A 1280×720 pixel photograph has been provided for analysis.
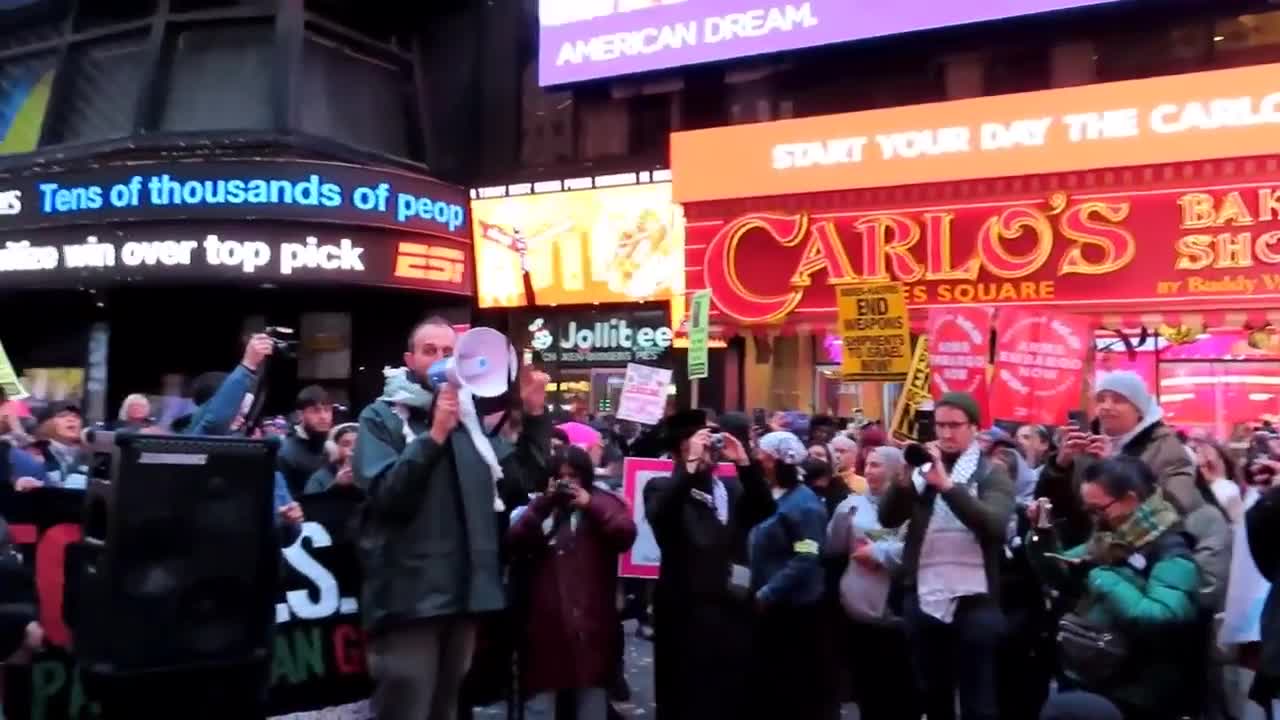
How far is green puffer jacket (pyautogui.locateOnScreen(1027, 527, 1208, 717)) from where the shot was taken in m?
4.63

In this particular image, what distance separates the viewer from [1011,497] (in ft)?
19.6

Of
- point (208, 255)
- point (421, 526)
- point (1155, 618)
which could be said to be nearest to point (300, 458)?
point (421, 526)

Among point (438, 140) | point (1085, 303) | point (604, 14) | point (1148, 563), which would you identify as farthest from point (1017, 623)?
point (438, 140)

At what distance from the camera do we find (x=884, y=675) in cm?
705

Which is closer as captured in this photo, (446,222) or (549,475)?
(549,475)

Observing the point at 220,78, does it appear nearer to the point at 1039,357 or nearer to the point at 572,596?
the point at 1039,357

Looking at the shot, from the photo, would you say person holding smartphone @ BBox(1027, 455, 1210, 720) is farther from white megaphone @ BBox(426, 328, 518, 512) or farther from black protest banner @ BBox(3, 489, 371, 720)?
black protest banner @ BBox(3, 489, 371, 720)

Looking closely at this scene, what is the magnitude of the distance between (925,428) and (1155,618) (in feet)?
7.12

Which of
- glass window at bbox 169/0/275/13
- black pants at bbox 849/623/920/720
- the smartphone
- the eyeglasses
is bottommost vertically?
black pants at bbox 849/623/920/720

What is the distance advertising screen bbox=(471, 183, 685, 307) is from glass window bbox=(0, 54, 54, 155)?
679cm

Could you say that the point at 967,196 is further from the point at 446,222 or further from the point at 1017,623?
the point at 1017,623

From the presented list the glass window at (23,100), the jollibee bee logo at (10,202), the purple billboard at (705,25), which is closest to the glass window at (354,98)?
the purple billboard at (705,25)

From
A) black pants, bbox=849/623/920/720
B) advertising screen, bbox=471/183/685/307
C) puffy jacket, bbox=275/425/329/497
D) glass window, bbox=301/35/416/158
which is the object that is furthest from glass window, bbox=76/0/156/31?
black pants, bbox=849/623/920/720

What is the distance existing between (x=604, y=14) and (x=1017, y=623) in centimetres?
1280
